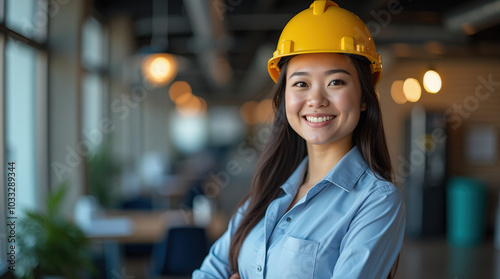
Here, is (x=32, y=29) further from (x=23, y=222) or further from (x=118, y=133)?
(x=118, y=133)

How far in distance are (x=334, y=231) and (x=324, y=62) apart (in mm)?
558

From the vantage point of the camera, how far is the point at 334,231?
1464 mm

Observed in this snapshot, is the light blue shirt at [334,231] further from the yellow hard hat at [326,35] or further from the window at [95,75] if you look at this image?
the window at [95,75]

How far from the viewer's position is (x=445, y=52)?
7.60 metres

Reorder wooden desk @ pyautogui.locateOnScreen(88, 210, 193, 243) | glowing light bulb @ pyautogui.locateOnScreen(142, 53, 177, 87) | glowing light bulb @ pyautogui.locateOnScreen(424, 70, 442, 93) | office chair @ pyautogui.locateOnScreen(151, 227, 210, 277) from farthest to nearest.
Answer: glowing light bulb @ pyautogui.locateOnScreen(142, 53, 177, 87) < wooden desk @ pyautogui.locateOnScreen(88, 210, 193, 243) < office chair @ pyautogui.locateOnScreen(151, 227, 210, 277) < glowing light bulb @ pyautogui.locateOnScreen(424, 70, 442, 93)

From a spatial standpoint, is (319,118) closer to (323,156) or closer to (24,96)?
(323,156)

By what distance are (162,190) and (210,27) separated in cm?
326

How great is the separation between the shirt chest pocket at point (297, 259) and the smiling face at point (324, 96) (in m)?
0.35

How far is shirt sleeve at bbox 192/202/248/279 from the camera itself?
1790 millimetres

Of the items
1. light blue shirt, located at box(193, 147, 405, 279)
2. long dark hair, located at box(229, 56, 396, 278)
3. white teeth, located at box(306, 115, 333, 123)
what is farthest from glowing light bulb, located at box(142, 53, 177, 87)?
white teeth, located at box(306, 115, 333, 123)

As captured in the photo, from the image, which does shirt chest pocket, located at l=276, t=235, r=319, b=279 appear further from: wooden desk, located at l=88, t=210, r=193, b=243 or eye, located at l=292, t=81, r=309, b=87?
wooden desk, located at l=88, t=210, r=193, b=243

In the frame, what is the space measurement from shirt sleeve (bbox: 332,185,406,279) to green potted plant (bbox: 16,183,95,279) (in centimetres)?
277

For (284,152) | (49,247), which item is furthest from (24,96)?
(284,152)

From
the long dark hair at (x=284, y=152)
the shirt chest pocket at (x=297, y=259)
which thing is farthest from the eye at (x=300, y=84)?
the shirt chest pocket at (x=297, y=259)
